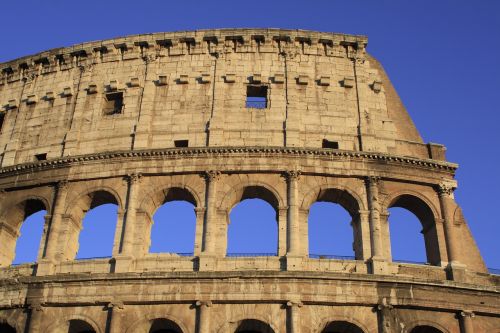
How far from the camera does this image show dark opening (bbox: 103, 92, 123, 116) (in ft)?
84.4

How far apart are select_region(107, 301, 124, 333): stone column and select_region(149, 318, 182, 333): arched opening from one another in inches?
43.0

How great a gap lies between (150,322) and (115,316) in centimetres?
113

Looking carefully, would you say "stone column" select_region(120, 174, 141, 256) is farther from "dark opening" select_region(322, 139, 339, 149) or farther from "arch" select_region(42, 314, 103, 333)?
"dark opening" select_region(322, 139, 339, 149)

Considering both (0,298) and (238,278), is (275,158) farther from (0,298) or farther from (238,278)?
(0,298)

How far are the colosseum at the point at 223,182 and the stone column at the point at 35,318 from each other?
0.22 ft

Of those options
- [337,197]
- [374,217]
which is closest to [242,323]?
[374,217]

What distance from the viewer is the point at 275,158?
2284 cm

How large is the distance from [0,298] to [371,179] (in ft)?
44.7

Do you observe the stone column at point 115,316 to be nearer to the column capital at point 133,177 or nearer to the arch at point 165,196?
the arch at point 165,196

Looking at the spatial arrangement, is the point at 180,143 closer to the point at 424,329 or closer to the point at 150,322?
the point at 150,322

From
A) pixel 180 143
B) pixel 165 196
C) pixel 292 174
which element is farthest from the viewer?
pixel 180 143

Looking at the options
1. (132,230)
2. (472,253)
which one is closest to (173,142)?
(132,230)

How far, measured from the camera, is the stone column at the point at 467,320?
1998 centimetres

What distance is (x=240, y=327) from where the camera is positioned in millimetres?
20156
